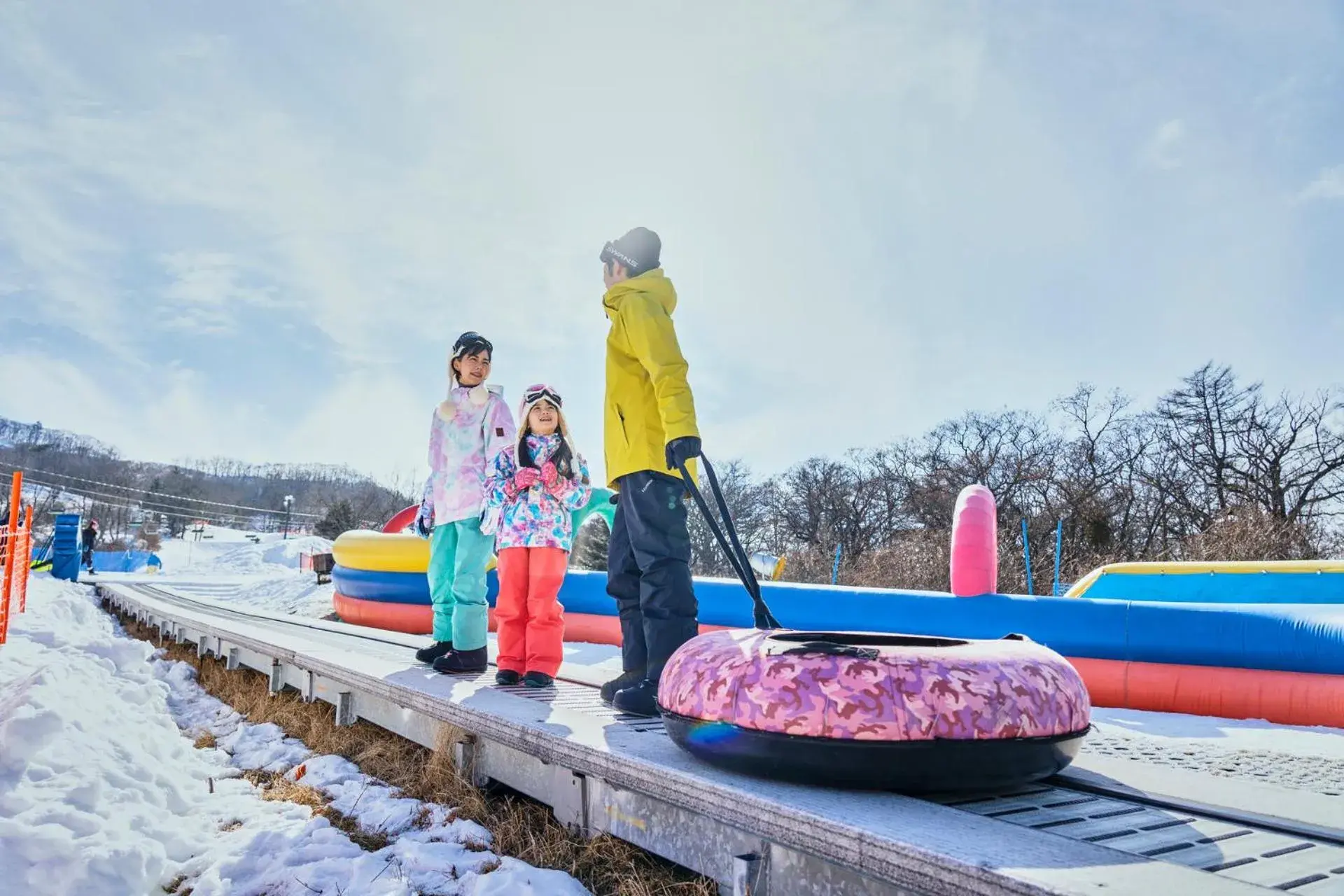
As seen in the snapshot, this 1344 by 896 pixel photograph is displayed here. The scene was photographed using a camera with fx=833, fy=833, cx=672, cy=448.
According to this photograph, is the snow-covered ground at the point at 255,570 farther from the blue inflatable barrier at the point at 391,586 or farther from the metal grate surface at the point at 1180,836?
the metal grate surface at the point at 1180,836

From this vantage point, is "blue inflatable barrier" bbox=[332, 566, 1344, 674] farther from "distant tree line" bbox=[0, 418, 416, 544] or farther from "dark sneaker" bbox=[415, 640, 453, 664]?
"distant tree line" bbox=[0, 418, 416, 544]

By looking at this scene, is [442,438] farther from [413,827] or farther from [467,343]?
[413,827]

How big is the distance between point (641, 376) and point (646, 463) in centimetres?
34

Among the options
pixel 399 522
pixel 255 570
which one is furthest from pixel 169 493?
pixel 399 522

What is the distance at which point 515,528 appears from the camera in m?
3.50

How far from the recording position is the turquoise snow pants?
3.87 metres

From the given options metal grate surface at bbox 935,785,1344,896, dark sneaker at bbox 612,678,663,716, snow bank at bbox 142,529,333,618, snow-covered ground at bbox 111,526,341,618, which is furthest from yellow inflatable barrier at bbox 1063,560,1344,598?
snow-covered ground at bbox 111,526,341,618

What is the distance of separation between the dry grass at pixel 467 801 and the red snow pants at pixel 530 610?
1.70 ft

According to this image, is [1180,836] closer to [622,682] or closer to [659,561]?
[659,561]

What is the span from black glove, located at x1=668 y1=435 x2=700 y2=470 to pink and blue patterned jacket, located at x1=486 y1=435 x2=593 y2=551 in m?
1.06

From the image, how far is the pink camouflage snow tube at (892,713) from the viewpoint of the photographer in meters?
1.61

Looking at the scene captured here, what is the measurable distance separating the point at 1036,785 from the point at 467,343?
3.40 m

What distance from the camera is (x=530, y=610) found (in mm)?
3496

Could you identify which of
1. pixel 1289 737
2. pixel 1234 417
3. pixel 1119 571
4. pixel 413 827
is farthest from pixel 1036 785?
pixel 1234 417
